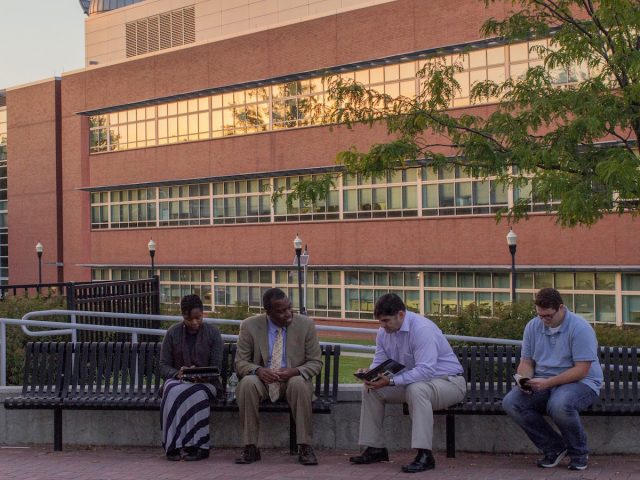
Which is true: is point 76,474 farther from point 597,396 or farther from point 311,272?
point 311,272

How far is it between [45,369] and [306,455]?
271 centimetres

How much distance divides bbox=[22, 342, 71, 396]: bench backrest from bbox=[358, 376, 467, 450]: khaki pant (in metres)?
2.89

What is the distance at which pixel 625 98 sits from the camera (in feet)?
49.2

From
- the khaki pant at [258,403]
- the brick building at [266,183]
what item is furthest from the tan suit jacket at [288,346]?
the brick building at [266,183]

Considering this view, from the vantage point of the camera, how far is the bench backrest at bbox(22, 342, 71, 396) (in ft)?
31.6

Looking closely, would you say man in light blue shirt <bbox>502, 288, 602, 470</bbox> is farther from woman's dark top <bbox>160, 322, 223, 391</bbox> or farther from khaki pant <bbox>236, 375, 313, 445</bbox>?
woman's dark top <bbox>160, 322, 223, 391</bbox>

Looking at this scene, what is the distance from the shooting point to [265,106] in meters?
46.0

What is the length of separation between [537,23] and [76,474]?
11641 mm

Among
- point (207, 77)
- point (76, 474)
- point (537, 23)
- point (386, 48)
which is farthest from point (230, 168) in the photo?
point (76, 474)

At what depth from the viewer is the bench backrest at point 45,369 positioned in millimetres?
9633

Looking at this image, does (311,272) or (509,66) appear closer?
(509,66)

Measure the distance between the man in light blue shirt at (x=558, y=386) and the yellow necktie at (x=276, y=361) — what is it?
73.7 inches

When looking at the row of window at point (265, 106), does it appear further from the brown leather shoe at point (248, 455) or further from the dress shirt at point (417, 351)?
the brown leather shoe at point (248, 455)

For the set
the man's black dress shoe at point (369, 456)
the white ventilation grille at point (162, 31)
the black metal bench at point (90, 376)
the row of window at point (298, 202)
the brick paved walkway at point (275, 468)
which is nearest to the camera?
the brick paved walkway at point (275, 468)
